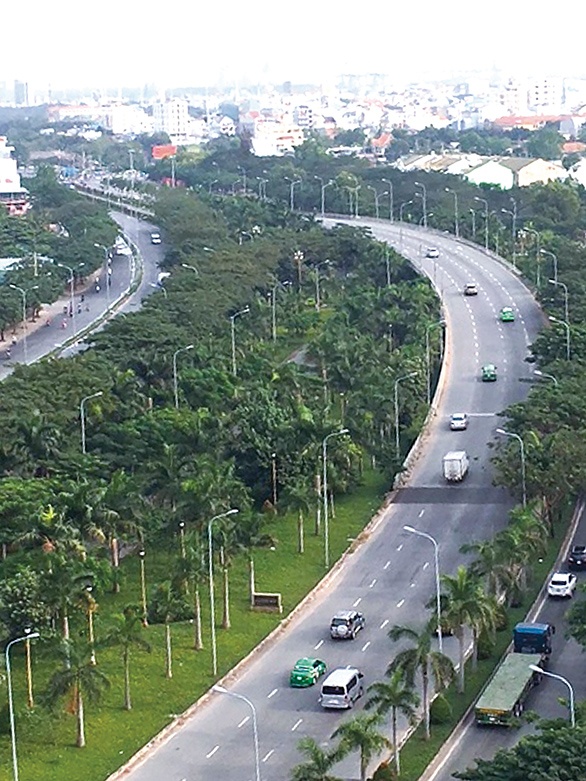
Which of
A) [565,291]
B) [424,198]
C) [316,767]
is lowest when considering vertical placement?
[316,767]

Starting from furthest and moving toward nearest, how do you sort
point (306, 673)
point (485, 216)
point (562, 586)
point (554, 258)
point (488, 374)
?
point (485, 216) → point (554, 258) → point (488, 374) → point (562, 586) → point (306, 673)

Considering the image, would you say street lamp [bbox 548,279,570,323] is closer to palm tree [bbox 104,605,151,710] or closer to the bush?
the bush

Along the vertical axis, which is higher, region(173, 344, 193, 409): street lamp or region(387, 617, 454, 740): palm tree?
region(173, 344, 193, 409): street lamp

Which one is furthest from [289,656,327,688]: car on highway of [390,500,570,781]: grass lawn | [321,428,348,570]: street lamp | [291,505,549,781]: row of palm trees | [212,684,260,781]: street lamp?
[321,428,348,570]: street lamp

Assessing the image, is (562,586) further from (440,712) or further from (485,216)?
(485,216)

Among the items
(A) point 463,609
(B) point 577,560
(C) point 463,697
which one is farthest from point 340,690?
(B) point 577,560

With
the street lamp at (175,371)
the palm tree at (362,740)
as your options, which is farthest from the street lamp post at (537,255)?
the palm tree at (362,740)
